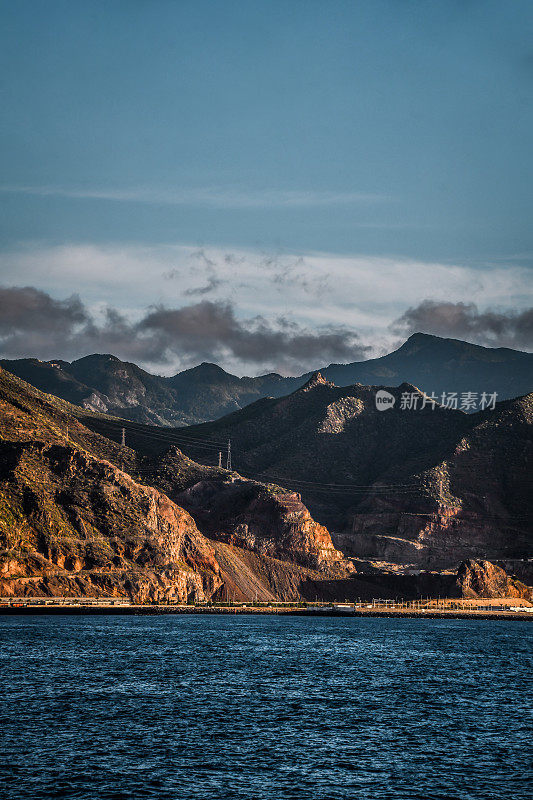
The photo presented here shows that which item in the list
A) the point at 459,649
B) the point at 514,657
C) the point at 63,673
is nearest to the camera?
the point at 63,673

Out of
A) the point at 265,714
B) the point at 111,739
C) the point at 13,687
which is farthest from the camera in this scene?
the point at 13,687

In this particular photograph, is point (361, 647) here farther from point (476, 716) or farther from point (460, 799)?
point (460, 799)

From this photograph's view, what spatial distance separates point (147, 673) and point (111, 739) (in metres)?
45.3

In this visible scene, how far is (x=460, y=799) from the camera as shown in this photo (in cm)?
5994

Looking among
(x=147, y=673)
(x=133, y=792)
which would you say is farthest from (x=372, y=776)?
(x=147, y=673)

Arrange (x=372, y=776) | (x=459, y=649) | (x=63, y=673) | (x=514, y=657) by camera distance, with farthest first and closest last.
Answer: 1. (x=459, y=649)
2. (x=514, y=657)
3. (x=63, y=673)
4. (x=372, y=776)

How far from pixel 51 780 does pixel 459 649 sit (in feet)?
415

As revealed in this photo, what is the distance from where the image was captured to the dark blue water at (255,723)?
6291 centimetres

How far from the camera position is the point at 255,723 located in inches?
3393

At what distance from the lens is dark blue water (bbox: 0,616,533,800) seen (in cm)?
6291

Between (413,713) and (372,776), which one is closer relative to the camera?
(372,776)

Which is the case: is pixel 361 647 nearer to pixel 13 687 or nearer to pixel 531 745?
pixel 13 687

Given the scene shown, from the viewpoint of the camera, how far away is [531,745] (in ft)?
255

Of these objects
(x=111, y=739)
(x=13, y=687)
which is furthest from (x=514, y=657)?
(x=111, y=739)
